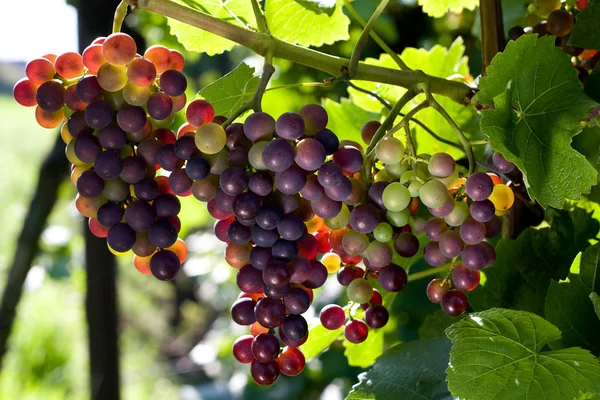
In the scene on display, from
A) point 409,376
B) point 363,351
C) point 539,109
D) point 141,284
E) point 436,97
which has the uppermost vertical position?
point 539,109

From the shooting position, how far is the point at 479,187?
420 millimetres

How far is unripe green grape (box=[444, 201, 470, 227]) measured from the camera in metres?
0.44

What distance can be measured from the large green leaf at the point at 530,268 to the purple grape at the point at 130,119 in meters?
0.31

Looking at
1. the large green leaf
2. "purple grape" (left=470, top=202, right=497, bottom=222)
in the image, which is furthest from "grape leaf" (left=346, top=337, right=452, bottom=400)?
"purple grape" (left=470, top=202, right=497, bottom=222)

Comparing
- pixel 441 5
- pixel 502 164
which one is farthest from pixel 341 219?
pixel 441 5

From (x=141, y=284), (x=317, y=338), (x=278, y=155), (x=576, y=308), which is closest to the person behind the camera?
(x=278, y=155)

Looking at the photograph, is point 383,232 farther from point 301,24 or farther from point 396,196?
point 301,24

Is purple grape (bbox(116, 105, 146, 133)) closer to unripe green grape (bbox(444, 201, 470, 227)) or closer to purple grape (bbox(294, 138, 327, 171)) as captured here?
purple grape (bbox(294, 138, 327, 171))

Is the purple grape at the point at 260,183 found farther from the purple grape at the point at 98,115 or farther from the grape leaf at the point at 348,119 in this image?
the grape leaf at the point at 348,119

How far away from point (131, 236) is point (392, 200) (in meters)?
0.17

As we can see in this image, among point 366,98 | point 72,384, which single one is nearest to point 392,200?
point 366,98

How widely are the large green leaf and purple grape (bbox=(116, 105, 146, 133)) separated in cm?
31

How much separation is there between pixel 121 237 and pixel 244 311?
99 mm

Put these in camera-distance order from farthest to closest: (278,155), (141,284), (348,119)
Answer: (141,284)
(348,119)
(278,155)
